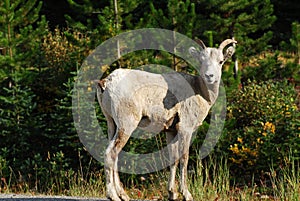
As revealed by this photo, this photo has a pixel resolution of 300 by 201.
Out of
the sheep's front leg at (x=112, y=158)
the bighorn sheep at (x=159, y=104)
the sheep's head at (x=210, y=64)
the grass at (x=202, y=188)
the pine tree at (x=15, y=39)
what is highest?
the pine tree at (x=15, y=39)

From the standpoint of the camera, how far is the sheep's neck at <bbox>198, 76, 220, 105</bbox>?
569cm

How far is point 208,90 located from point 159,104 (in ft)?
1.99

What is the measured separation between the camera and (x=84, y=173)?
9.91 metres

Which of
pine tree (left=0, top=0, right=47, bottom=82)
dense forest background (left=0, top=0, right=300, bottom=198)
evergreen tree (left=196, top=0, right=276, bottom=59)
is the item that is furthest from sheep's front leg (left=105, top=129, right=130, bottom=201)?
evergreen tree (left=196, top=0, right=276, bottom=59)

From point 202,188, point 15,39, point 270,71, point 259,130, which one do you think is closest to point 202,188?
point 202,188

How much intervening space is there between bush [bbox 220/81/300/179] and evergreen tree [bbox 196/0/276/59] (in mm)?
2817

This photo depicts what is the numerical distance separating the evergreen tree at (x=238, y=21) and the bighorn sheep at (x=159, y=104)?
301 inches

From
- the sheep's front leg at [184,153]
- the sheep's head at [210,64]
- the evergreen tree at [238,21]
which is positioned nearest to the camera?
the sheep's head at [210,64]

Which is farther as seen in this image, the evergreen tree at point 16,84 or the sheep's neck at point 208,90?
the evergreen tree at point 16,84

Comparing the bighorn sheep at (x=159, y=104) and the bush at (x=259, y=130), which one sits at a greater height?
the bighorn sheep at (x=159, y=104)

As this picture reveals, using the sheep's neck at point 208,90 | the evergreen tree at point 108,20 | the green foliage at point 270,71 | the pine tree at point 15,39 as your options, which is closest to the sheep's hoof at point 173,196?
the sheep's neck at point 208,90

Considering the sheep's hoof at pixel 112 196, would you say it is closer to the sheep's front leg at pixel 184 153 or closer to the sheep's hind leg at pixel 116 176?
the sheep's hind leg at pixel 116 176

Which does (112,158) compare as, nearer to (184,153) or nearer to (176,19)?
(184,153)

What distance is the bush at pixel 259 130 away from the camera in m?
9.59
